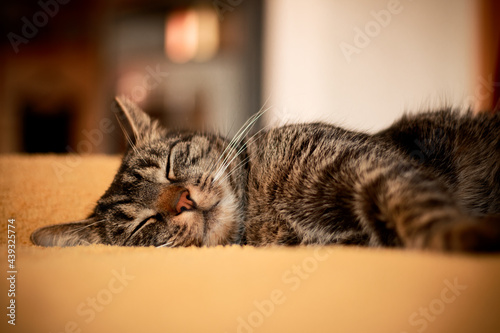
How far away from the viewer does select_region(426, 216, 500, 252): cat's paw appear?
0.55 meters

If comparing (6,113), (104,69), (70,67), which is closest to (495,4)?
(104,69)

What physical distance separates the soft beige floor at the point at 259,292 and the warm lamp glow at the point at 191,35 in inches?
123

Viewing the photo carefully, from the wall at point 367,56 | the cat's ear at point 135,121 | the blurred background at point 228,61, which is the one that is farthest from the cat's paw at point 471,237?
the wall at point 367,56

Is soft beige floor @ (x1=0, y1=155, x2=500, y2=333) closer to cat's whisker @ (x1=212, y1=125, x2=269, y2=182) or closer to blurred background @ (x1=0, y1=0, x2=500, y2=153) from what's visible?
cat's whisker @ (x1=212, y1=125, x2=269, y2=182)

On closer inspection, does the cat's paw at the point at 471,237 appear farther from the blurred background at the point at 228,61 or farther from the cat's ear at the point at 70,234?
the blurred background at the point at 228,61

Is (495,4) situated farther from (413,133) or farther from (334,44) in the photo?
(413,133)

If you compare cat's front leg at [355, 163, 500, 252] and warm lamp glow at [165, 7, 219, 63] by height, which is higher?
warm lamp glow at [165, 7, 219, 63]

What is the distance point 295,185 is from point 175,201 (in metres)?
0.34

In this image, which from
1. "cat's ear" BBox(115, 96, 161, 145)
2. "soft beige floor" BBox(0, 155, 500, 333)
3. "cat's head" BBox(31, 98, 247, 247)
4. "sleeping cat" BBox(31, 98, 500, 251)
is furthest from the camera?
"cat's ear" BBox(115, 96, 161, 145)

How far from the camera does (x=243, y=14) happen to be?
3225 mm

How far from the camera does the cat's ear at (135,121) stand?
1.33m

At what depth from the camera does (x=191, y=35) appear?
11.6ft

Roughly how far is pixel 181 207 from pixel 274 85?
231cm

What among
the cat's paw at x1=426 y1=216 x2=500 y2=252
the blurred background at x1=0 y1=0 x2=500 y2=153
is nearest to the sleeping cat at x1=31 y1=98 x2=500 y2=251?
the cat's paw at x1=426 y1=216 x2=500 y2=252
